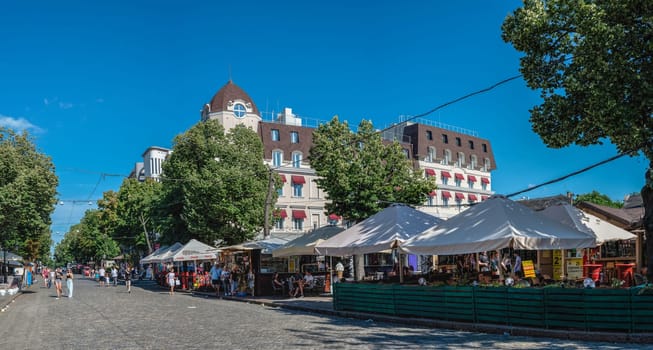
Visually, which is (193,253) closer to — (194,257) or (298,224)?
(194,257)

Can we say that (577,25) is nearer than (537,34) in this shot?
Yes

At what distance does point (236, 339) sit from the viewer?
13.5 m

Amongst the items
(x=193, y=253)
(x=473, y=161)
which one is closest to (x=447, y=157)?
(x=473, y=161)

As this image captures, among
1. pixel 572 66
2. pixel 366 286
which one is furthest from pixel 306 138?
pixel 572 66

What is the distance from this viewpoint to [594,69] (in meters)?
13.4

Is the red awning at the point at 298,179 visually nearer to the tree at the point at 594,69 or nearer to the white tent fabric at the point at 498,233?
the white tent fabric at the point at 498,233

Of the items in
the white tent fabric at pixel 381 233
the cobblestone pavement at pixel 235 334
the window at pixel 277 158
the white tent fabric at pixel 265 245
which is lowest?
the cobblestone pavement at pixel 235 334

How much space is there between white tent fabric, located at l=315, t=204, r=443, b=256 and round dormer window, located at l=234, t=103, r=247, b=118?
3953cm

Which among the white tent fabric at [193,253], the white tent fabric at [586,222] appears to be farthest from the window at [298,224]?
the white tent fabric at [586,222]

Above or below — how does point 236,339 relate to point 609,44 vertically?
below

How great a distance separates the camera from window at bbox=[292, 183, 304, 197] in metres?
61.6

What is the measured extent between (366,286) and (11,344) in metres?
9.65

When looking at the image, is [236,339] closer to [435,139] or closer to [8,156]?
[8,156]

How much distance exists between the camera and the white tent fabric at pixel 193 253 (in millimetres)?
36500
